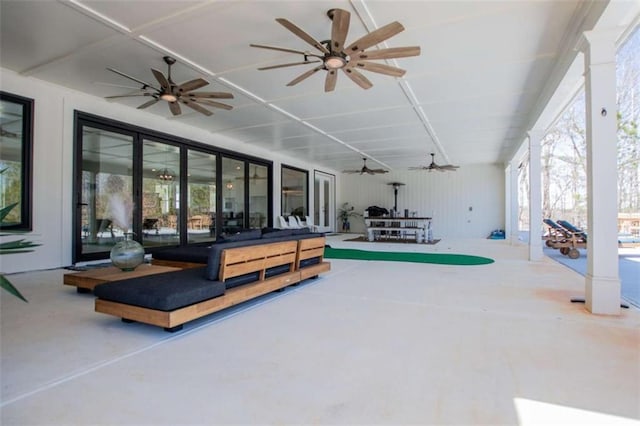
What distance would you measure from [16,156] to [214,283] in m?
4.25

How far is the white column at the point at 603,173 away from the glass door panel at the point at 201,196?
706 cm

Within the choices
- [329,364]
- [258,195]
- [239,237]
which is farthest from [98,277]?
[258,195]

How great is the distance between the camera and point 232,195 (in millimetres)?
8938

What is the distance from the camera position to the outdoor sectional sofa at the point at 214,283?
2.58m

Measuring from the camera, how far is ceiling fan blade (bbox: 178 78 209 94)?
13.6 ft

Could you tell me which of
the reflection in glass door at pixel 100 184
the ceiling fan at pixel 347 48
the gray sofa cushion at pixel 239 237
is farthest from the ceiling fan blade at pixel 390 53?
the reflection in glass door at pixel 100 184

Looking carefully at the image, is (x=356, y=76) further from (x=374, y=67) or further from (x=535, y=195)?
(x=535, y=195)

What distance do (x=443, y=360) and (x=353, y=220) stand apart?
12.8 meters

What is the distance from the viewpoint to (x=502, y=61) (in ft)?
14.2

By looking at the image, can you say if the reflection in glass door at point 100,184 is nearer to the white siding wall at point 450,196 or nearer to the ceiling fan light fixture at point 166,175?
the ceiling fan light fixture at point 166,175

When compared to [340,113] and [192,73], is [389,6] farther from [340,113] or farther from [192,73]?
[340,113]

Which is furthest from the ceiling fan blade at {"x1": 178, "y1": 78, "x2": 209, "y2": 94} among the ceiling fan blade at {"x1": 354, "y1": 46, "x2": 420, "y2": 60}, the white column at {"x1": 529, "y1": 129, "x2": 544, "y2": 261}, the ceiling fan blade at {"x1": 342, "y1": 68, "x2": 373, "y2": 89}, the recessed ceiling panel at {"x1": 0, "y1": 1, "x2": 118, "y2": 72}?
the white column at {"x1": 529, "y1": 129, "x2": 544, "y2": 261}

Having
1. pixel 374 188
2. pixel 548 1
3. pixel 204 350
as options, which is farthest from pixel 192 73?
pixel 374 188

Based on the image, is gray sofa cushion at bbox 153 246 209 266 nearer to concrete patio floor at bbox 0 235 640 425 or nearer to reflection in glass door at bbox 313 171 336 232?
concrete patio floor at bbox 0 235 640 425
